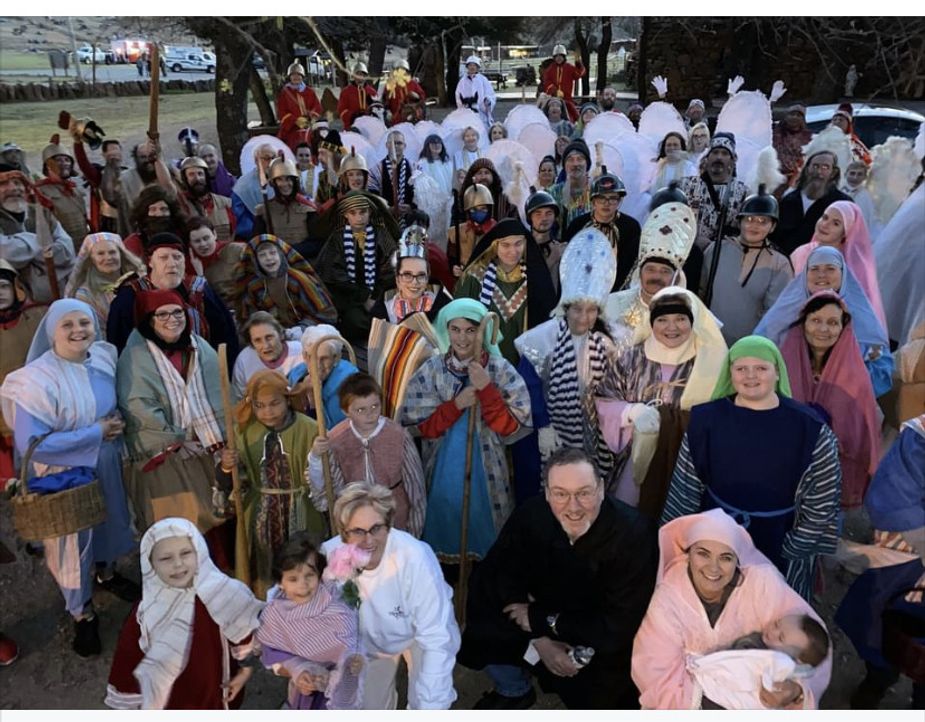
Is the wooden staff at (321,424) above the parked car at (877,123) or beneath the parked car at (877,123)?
beneath

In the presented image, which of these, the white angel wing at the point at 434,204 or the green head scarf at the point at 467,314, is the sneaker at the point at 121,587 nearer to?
the green head scarf at the point at 467,314

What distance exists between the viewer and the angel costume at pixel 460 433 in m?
3.84

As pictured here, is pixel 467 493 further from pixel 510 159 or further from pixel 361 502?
pixel 510 159

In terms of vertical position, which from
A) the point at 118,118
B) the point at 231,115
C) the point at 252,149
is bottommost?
the point at 252,149

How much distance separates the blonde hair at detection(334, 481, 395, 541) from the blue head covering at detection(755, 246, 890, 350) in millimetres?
2553

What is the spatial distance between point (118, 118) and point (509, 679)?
27.0 meters

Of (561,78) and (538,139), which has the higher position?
(561,78)

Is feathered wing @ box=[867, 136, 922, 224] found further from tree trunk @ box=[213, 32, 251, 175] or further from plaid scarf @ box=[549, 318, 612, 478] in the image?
tree trunk @ box=[213, 32, 251, 175]

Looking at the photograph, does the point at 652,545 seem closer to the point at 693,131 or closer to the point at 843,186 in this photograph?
the point at 843,186

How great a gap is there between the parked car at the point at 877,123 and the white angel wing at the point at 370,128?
21.7 ft

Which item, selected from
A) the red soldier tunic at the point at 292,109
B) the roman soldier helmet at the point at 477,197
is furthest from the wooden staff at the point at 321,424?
the red soldier tunic at the point at 292,109

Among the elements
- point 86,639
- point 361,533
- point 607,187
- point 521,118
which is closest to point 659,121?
point 521,118

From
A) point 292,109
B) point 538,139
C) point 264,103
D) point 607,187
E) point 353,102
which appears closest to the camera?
point 607,187

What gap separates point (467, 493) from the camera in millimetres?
3889
